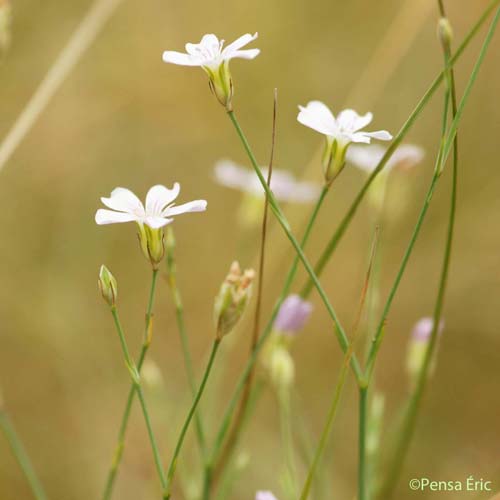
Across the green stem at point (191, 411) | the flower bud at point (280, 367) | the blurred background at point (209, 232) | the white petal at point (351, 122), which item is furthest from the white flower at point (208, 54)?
the blurred background at point (209, 232)

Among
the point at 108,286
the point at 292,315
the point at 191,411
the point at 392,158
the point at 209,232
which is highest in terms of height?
the point at 209,232

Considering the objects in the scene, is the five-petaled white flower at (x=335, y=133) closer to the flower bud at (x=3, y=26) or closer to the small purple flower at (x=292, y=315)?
the small purple flower at (x=292, y=315)

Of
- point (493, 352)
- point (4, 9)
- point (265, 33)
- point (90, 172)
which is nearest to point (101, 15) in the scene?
point (4, 9)

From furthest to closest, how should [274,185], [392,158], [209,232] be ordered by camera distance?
[209,232] → [274,185] → [392,158]

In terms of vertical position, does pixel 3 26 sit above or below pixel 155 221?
above

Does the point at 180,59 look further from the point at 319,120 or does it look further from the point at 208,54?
the point at 319,120

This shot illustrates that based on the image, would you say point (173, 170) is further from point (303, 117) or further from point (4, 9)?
point (303, 117)

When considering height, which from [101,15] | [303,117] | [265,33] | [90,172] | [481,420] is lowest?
[303,117]

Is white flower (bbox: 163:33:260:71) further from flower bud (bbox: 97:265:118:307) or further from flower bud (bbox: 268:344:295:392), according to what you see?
flower bud (bbox: 268:344:295:392)

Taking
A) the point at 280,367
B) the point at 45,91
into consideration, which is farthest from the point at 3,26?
the point at 280,367
